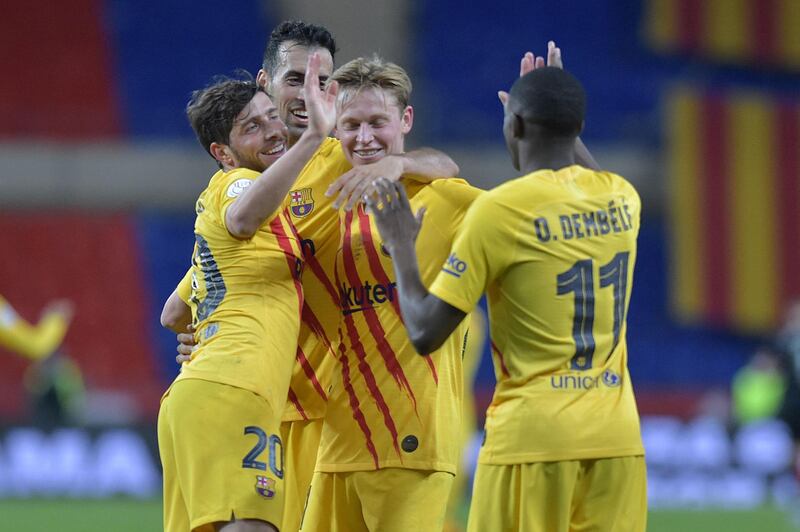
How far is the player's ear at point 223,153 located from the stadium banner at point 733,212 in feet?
53.1

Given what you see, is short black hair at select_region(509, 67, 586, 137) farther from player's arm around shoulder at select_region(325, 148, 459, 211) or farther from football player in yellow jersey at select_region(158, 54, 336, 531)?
football player in yellow jersey at select_region(158, 54, 336, 531)

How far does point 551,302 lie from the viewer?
4.44 m

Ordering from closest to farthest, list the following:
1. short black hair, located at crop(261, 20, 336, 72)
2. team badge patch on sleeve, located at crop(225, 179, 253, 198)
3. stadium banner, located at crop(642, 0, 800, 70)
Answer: team badge patch on sleeve, located at crop(225, 179, 253, 198) < short black hair, located at crop(261, 20, 336, 72) < stadium banner, located at crop(642, 0, 800, 70)

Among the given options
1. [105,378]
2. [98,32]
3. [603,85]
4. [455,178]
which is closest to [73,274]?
[105,378]

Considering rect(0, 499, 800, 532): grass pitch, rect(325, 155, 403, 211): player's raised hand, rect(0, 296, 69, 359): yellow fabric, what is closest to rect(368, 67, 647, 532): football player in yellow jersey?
rect(325, 155, 403, 211): player's raised hand

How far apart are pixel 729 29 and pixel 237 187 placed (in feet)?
60.2

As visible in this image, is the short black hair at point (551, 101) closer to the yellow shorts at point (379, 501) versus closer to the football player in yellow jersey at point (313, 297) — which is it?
the football player in yellow jersey at point (313, 297)

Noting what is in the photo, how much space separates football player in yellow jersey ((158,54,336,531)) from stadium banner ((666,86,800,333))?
1643 cm

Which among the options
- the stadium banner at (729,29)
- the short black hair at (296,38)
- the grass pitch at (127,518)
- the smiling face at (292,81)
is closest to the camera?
the smiling face at (292,81)


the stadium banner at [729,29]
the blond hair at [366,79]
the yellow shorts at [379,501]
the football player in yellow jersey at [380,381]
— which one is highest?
the stadium banner at [729,29]

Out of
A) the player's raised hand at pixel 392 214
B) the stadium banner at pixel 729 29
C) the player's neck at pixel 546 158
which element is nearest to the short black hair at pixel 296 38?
the player's raised hand at pixel 392 214

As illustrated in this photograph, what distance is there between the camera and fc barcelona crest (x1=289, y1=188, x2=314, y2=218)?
5402mm

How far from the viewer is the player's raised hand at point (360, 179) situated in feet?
16.1

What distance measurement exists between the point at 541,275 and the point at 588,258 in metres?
0.16
